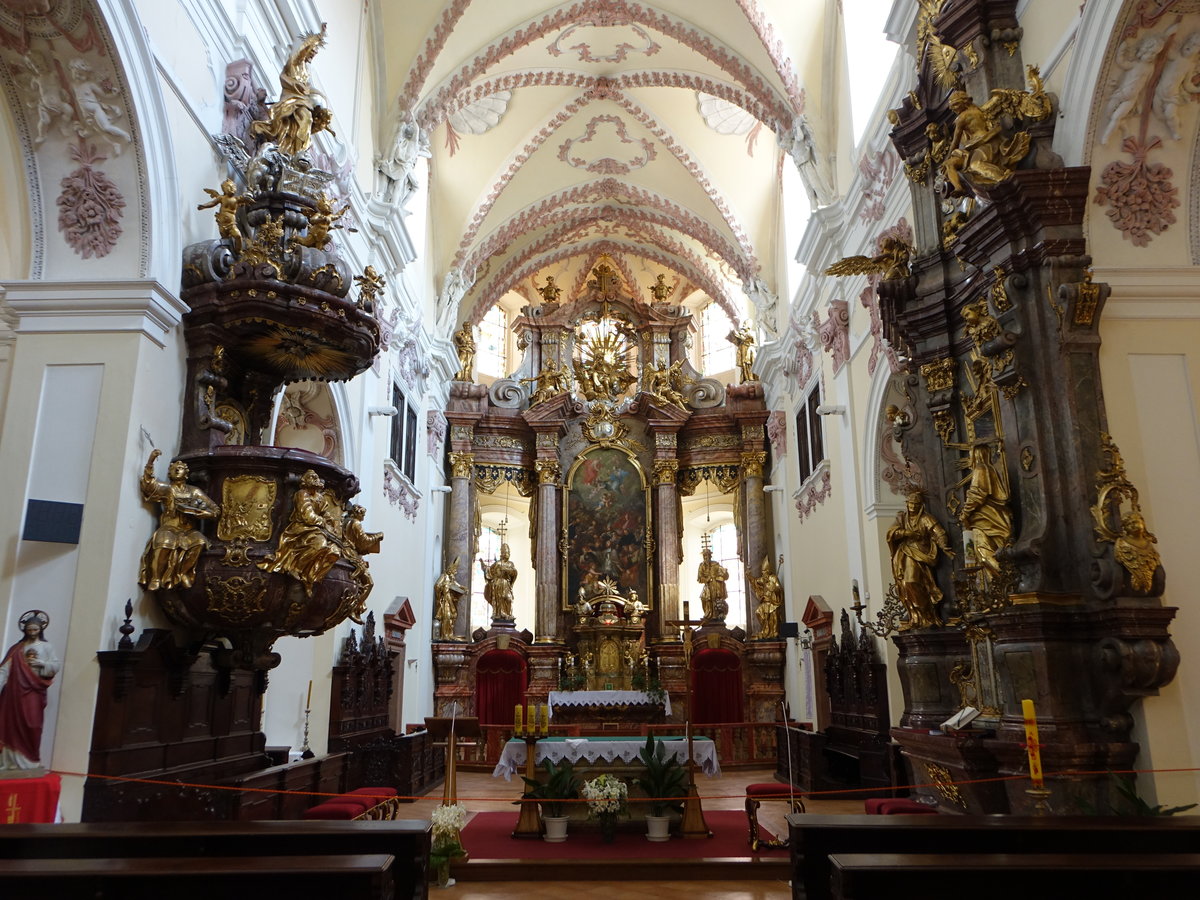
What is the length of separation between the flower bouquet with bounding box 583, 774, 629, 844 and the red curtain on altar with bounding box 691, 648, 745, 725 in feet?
33.8

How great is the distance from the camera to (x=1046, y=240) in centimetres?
656

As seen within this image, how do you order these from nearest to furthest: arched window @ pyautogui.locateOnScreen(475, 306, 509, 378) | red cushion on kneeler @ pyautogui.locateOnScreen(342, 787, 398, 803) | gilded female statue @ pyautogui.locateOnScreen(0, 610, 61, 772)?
gilded female statue @ pyautogui.locateOnScreen(0, 610, 61, 772), red cushion on kneeler @ pyautogui.locateOnScreen(342, 787, 398, 803), arched window @ pyautogui.locateOnScreen(475, 306, 509, 378)

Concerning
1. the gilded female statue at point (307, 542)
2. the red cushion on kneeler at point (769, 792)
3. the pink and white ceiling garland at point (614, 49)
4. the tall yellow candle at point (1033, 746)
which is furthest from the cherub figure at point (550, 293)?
the tall yellow candle at point (1033, 746)

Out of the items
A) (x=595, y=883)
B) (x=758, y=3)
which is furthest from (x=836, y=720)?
(x=758, y=3)

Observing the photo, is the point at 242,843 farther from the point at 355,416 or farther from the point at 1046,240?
the point at 355,416

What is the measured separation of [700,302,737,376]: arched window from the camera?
2300 centimetres

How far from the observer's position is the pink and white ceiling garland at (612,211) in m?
18.9

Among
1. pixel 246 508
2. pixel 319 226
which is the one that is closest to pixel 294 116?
pixel 319 226

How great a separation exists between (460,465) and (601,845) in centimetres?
1259

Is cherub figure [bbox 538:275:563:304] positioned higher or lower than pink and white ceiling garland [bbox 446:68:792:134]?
lower

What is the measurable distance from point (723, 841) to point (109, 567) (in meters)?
5.39

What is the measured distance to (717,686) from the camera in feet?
60.2

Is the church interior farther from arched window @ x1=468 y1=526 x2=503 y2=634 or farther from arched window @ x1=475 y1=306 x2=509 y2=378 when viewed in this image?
arched window @ x1=475 y1=306 x2=509 y2=378

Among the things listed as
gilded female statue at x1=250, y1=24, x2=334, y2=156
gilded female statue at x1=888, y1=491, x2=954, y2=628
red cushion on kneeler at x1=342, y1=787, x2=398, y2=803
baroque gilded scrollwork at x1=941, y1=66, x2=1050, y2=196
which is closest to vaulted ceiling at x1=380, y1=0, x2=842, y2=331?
gilded female statue at x1=250, y1=24, x2=334, y2=156
